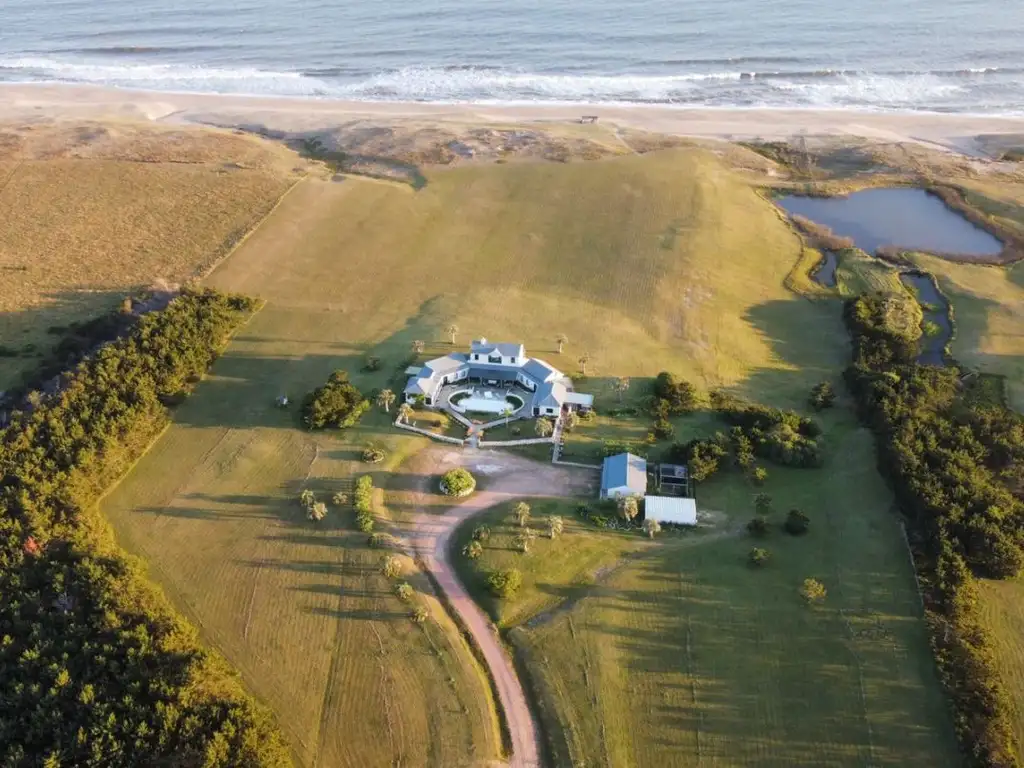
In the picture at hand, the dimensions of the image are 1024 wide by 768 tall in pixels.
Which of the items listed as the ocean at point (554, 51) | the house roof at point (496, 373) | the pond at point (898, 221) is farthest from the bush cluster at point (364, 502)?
the ocean at point (554, 51)

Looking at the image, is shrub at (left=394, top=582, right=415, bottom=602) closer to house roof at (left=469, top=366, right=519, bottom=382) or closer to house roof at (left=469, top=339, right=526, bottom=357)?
house roof at (left=469, top=366, right=519, bottom=382)

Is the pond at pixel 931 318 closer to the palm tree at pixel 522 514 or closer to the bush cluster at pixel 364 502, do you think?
the palm tree at pixel 522 514

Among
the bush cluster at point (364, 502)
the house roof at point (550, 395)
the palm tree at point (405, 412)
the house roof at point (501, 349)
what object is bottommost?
the bush cluster at point (364, 502)

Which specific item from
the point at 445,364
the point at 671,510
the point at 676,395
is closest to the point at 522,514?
the point at 671,510

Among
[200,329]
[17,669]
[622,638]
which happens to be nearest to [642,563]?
[622,638]

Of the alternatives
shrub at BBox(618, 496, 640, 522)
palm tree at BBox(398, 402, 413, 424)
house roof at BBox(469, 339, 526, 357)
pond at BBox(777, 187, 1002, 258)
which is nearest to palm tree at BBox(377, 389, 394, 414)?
palm tree at BBox(398, 402, 413, 424)

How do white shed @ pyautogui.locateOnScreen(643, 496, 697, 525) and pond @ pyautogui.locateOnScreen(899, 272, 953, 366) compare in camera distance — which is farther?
pond @ pyautogui.locateOnScreen(899, 272, 953, 366)
